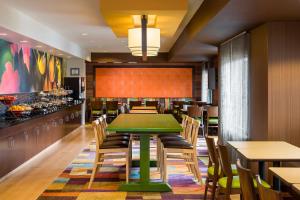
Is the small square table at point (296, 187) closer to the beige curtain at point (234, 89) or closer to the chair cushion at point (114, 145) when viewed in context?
the chair cushion at point (114, 145)

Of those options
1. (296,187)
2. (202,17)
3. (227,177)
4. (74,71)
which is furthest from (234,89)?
(74,71)

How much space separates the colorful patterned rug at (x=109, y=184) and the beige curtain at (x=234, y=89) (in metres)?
0.85

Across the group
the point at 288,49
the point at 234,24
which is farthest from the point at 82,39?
the point at 288,49

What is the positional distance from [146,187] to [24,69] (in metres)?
4.79

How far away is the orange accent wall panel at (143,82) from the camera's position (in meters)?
16.0

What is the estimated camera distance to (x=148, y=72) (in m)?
16.0

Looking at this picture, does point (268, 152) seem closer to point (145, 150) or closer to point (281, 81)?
point (281, 81)

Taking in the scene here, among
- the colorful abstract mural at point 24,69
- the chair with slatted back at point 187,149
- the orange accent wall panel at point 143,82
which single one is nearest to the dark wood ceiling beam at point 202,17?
→ the chair with slatted back at point 187,149

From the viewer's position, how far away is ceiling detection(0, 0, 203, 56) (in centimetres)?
629

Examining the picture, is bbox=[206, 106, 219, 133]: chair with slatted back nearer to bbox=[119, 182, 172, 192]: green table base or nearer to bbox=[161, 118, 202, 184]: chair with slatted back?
bbox=[161, 118, 202, 184]: chair with slatted back

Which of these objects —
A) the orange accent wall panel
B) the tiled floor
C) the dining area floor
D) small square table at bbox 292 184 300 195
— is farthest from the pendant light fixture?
the orange accent wall panel

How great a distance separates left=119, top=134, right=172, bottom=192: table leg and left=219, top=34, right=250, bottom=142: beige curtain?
172cm

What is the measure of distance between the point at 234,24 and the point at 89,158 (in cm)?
374

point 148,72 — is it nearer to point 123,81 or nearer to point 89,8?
point 123,81
